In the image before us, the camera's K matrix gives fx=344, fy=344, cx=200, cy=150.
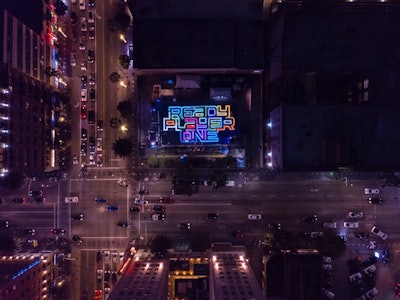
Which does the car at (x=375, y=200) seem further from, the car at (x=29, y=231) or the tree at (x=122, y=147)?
the car at (x=29, y=231)

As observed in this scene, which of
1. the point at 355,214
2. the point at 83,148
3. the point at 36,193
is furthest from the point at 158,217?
the point at 355,214

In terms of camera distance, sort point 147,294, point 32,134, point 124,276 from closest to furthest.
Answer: point 147,294, point 124,276, point 32,134

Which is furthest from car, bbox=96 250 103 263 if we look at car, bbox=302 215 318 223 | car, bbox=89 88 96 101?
car, bbox=302 215 318 223

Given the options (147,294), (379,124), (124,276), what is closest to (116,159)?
(124,276)

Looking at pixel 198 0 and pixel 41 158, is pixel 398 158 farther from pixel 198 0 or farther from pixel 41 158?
Result: pixel 41 158

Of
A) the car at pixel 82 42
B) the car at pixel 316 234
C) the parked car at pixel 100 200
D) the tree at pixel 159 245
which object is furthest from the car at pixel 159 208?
the car at pixel 82 42

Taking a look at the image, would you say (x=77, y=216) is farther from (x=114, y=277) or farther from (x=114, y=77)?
(x=114, y=77)
